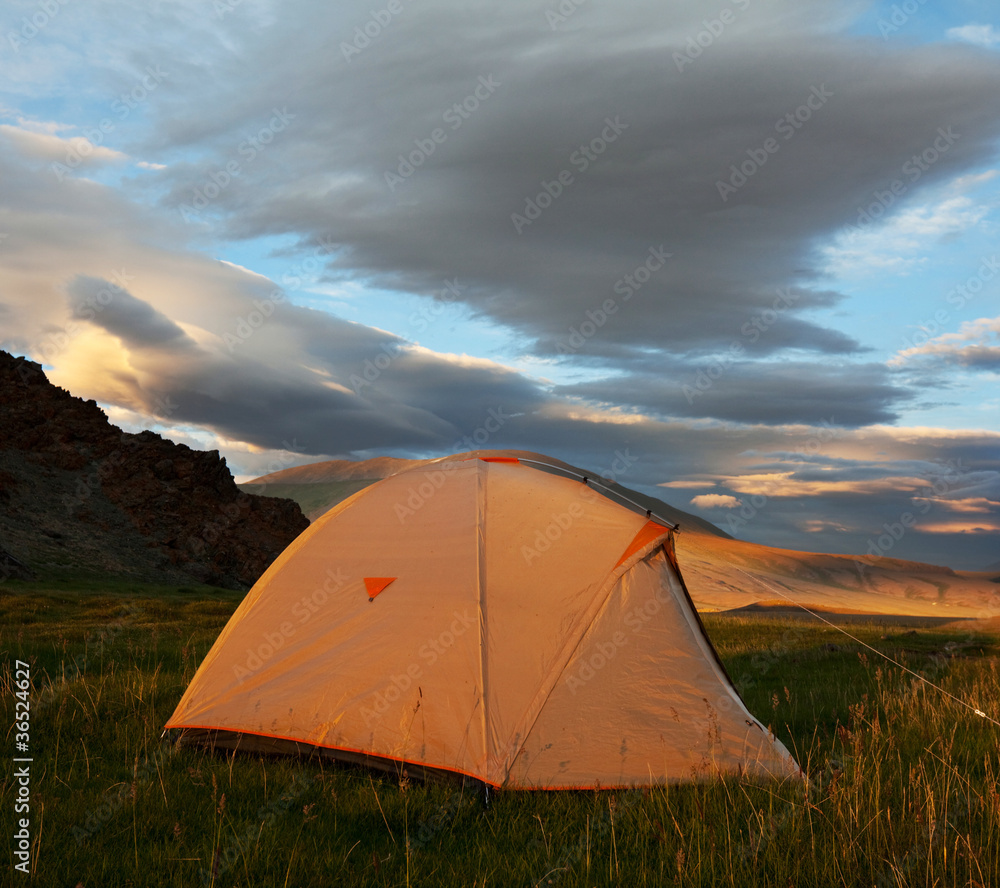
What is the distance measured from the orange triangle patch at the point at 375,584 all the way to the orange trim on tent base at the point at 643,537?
2.13 metres

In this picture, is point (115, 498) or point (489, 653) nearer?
point (489, 653)

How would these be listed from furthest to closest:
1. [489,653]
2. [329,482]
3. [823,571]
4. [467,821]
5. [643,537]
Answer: [329,482] < [823,571] < [643,537] < [489,653] < [467,821]

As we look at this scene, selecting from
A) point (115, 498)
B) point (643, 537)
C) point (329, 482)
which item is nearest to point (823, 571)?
point (329, 482)

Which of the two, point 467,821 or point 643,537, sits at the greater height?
point 643,537

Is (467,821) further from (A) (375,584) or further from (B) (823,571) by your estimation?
(B) (823,571)

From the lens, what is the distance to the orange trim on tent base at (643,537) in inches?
261

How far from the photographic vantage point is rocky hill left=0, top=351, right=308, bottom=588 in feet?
126

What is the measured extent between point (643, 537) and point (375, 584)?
8.34ft

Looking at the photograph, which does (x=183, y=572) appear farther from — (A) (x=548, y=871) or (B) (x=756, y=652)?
(A) (x=548, y=871)

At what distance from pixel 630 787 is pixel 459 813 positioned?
142 centimetres

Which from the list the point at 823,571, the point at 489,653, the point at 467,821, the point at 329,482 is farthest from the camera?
the point at 329,482

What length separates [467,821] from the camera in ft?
17.0

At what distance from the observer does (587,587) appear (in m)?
6.46

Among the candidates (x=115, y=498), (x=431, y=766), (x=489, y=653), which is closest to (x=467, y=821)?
(x=431, y=766)
